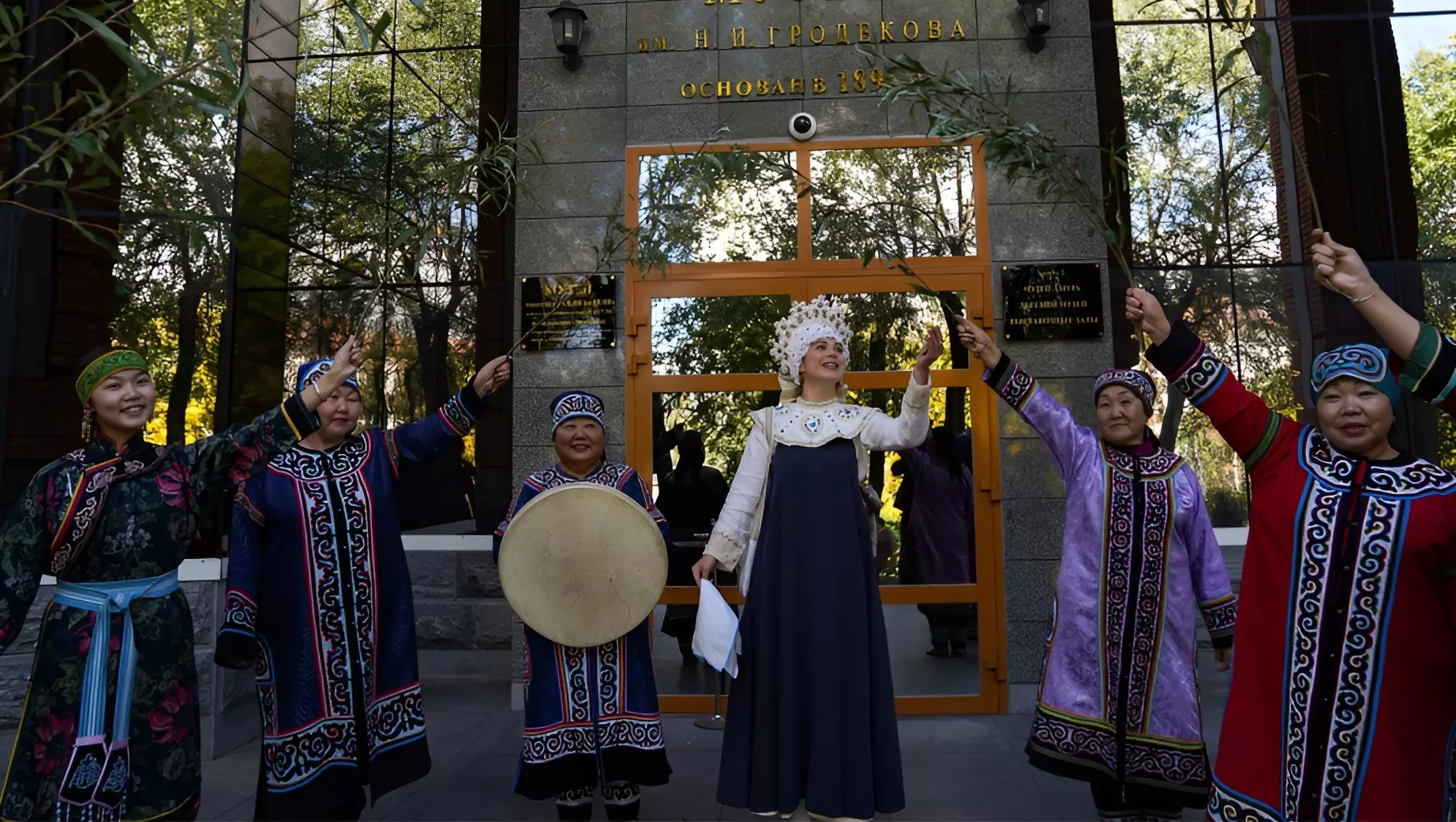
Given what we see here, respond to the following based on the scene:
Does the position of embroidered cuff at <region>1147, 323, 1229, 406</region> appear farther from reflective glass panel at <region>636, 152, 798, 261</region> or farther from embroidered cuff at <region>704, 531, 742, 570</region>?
reflective glass panel at <region>636, 152, 798, 261</region>

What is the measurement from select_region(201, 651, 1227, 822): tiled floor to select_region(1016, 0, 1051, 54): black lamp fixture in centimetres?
370

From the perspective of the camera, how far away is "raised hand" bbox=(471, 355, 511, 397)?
3449 millimetres

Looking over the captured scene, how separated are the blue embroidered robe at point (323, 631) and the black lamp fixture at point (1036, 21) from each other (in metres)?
4.31

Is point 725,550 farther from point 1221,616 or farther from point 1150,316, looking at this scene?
point 1221,616

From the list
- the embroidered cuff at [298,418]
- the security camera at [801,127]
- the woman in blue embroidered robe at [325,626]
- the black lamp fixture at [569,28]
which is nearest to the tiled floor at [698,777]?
the woman in blue embroidered robe at [325,626]

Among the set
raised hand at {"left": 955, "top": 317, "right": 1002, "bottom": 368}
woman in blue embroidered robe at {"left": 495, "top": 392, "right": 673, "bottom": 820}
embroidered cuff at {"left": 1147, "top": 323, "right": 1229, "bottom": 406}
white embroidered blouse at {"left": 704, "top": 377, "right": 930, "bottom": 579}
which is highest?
raised hand at {"left": 955, "top": 317, "right": 1002, "bottom": 368}

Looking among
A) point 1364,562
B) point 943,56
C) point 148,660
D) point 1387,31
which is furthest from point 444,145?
point 1387,31

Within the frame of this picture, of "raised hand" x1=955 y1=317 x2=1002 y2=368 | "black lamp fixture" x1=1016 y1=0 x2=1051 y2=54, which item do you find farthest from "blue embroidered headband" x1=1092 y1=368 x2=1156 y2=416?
"black lamp fixture" x1=1016 y1=0 x2=1051 y2=54

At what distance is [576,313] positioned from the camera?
516cm

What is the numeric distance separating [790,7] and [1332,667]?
14.9 feet

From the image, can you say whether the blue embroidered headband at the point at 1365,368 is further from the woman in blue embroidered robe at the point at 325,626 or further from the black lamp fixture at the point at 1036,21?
the black lamp fixture at the point at 1036,21

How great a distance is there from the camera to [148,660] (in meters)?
2.66

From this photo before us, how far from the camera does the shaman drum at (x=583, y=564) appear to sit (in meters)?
3.17

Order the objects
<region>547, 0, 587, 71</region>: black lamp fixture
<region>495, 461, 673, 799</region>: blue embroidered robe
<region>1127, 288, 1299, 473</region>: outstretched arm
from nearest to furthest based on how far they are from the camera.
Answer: <region>1127, 288, 1299, 473</region>: outstretched arm, <region>495, 461, 673, 799</region>: blue embroidered robe, <region>547, 0, 587, 71</region>: black lamp fixture
